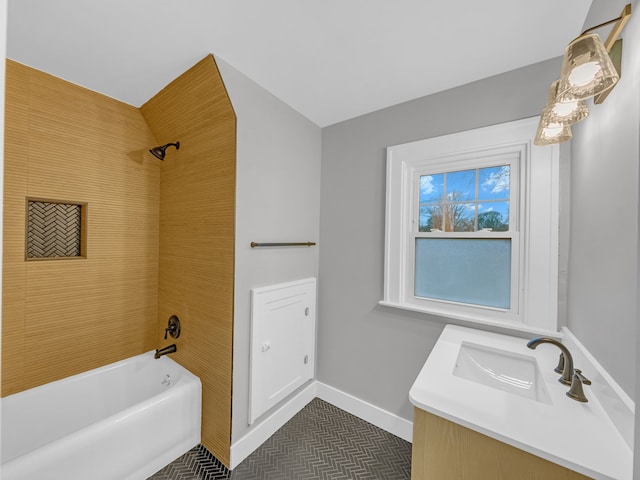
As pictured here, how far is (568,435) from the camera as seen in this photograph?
1043 millimetres

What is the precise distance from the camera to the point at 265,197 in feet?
6.63

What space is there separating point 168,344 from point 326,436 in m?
1.38

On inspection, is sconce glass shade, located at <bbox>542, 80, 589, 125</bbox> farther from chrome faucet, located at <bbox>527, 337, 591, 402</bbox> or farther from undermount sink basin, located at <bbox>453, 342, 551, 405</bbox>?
undermount sink basin, located at <bbox>453, 342, 551, 405</bbox>

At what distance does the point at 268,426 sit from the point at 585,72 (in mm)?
2468

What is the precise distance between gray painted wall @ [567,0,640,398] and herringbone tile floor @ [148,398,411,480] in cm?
133

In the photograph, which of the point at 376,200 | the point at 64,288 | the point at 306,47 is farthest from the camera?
the point at 376,200

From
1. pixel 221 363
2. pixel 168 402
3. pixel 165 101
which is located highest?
pixel 165 101

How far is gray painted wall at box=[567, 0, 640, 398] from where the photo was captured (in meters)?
0.99

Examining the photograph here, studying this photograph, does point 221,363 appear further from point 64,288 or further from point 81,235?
point 81,235

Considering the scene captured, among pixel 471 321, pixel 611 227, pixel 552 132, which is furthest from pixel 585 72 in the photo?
pixel 471 321

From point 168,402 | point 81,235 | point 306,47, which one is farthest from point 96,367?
point 306,47

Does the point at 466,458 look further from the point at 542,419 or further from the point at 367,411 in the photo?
the point at 367,411

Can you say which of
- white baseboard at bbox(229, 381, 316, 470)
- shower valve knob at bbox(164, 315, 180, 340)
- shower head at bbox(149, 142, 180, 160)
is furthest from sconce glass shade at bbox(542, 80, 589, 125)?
shower valve knob at bbox(164, 315, 180, 340)

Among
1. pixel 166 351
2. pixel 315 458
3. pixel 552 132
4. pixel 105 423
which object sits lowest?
pixel 315 458
